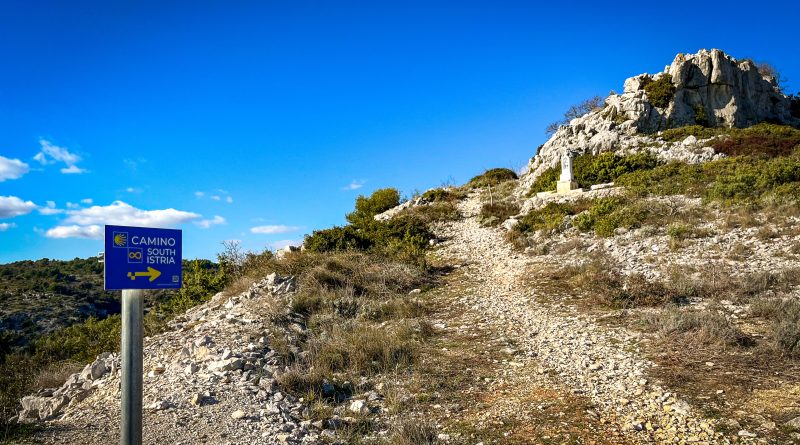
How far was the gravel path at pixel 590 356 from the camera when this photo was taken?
5.77m

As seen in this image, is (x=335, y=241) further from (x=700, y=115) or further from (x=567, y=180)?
(x=700, y=115)

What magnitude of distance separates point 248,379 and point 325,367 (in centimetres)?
120

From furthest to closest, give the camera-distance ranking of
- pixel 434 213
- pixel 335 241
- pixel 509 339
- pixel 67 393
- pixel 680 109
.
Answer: pixel 680 109 < pixel 434 213 < pixel 335 241 < pixel 509 339 < pixel 67 393

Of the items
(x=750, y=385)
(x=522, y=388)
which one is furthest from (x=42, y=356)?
(x=750, y=385)

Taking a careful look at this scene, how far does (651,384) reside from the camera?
22.7ft

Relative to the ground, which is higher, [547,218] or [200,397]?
[547,218]

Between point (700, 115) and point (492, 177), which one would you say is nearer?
point (700, 115)

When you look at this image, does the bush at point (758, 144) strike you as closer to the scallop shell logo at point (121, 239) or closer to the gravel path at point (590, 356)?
the gravel path at point (590, 356)

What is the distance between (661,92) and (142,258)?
39444 mm

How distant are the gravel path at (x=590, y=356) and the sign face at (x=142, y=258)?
5365 millimetres

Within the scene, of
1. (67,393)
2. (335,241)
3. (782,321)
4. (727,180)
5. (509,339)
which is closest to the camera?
(67,393)

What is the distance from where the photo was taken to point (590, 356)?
27.0 ft

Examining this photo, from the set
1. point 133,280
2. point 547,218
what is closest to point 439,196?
point 547,218

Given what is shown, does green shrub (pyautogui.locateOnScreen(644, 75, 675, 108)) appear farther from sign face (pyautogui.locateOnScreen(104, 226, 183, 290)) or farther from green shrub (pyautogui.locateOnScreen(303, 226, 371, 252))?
sign face (pyautogui.locateOnScreen(104, 226, 183, 290))
